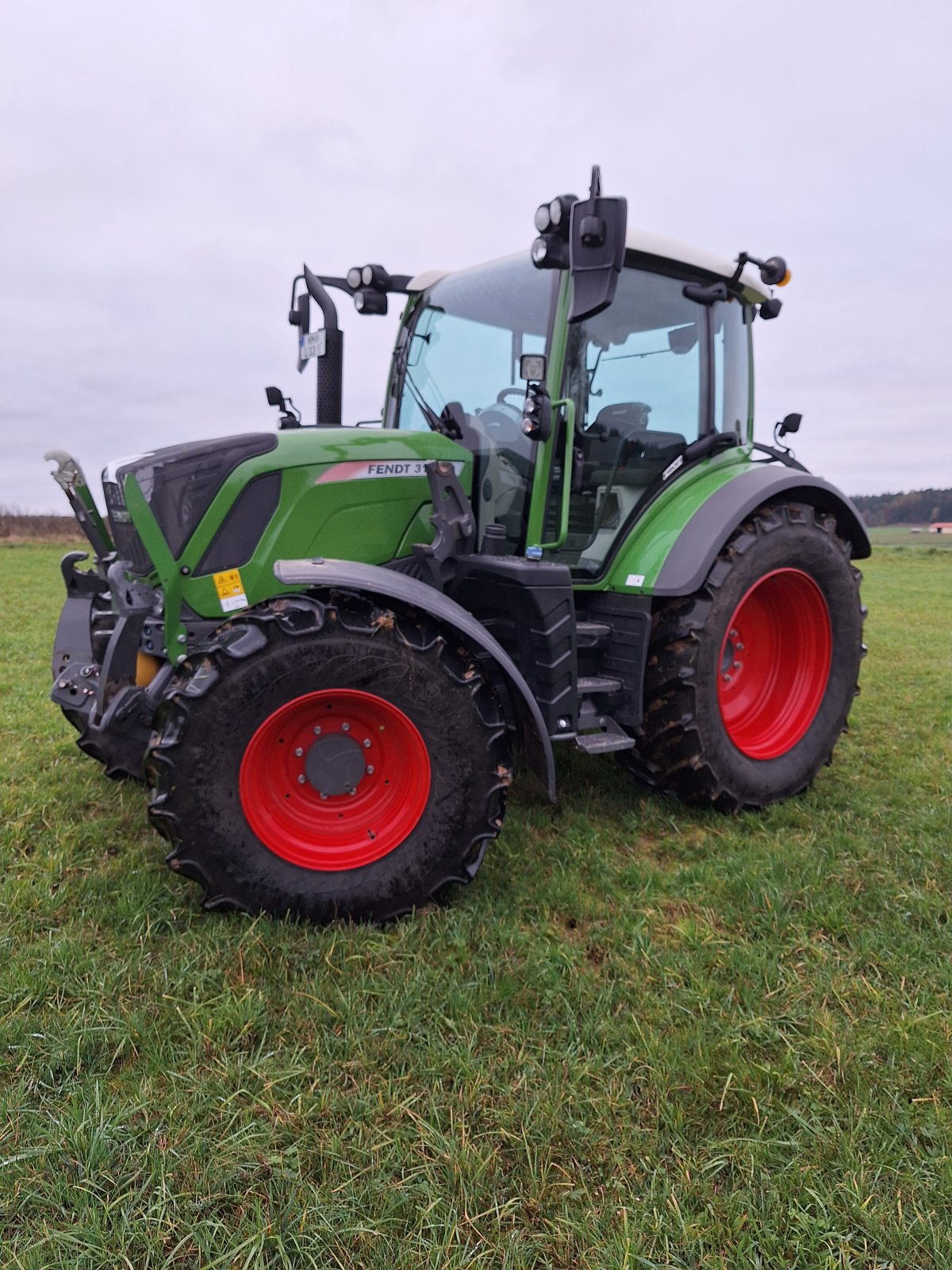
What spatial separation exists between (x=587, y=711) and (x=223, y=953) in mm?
1677

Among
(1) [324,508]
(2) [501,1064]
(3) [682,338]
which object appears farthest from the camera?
(3) [682,338]

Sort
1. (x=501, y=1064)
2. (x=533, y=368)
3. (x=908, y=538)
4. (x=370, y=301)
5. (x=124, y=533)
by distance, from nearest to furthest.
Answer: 1. (x=501, y=1064)
2. (x=124, y=533)
3. (x=533, y=368)
4. (x=370, y=301)
5. (x=908, y=538)

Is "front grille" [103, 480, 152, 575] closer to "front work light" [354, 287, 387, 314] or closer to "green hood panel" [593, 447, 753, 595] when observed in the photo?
"front work light" [354, 287, 387, 314]

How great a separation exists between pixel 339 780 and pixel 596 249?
189 centimetres

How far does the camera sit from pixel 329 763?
264 centimetres

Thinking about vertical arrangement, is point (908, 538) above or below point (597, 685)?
above

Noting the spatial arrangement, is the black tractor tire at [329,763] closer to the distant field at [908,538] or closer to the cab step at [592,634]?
the cab step at [592,634]

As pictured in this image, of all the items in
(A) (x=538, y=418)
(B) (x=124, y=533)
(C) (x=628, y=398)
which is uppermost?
(C) (x=628, y=398)

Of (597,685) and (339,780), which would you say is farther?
(597,685)

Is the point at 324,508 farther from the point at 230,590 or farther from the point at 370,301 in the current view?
the point at 370,301

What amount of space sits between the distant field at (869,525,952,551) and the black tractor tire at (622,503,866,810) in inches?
868

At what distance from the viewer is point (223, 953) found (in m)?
2.35

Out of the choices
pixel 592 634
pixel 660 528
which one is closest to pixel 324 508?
pixel 592 634

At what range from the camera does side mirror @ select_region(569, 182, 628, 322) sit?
2582 millimetres
